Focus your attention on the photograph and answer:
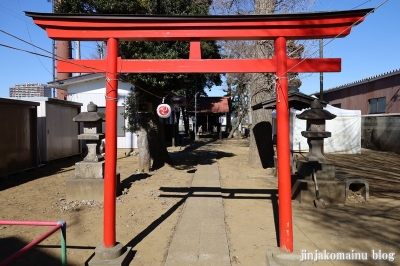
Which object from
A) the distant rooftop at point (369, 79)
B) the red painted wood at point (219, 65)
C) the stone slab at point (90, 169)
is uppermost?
the distant rooftop at point (369, 79)

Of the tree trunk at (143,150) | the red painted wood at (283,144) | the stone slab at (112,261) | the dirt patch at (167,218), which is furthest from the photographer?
the tree trunk at (143,150)

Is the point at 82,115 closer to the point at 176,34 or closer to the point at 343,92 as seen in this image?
the point at 176,34

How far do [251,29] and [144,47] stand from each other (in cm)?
546

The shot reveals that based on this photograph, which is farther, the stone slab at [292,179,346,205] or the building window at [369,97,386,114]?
the building window at [369,97,386,114]

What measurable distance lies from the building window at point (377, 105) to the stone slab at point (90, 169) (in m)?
17.1

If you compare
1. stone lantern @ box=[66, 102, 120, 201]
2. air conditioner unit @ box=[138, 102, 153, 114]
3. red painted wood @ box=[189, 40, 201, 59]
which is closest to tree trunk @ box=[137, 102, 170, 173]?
air conditioner unit @ box=[138, 102, 153, 114]

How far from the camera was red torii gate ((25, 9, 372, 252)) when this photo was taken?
4219 millimetres

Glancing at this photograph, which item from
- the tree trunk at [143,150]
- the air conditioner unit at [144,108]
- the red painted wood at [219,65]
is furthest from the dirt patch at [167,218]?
the red painted wood at [219,65]

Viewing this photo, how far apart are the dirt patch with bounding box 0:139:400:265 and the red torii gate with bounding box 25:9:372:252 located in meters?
0.89

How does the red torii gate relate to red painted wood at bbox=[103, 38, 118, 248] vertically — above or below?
above

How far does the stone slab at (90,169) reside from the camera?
7.63m

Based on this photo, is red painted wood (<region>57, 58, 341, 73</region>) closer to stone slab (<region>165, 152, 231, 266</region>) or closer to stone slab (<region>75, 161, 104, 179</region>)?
stone slab (<region>165, 152, 231, 266</region>)

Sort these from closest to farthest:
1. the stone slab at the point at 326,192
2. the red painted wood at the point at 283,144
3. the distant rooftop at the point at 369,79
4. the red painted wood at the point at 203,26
→ the red painted wood at the point at 283,144, the red painted wood at the point at 203,26, the stone slab at the point at 326,192, the distant rooftop at the point at 369,79

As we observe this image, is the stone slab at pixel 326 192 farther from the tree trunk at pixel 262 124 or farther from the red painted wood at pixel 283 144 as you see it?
the tree trunk at pixel 262 124
